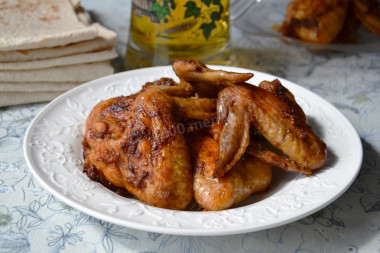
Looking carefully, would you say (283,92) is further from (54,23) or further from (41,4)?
(41,4)

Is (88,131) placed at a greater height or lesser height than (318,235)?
greater

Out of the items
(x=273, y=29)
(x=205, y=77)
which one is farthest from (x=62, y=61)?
(x=273, y=29)

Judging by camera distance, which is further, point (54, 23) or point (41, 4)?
point (41, 4)

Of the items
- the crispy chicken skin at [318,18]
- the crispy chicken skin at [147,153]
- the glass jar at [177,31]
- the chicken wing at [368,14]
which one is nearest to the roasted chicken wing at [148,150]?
the crispy chicken skin at [147,153]

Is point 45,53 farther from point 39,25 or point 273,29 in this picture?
point 273,29

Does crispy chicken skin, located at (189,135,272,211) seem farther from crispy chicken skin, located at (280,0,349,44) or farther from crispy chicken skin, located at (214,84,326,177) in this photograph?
crispy chicken skin, located at (280,0,349,44)

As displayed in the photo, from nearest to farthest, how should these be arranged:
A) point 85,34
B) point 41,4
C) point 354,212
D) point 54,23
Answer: point 354,212 < point 85,34 < point 54,23 < point 41,4

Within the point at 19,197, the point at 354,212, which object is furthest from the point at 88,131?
the point at 354,212
